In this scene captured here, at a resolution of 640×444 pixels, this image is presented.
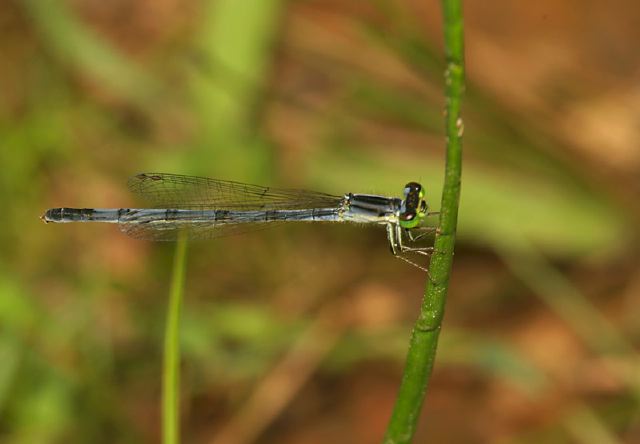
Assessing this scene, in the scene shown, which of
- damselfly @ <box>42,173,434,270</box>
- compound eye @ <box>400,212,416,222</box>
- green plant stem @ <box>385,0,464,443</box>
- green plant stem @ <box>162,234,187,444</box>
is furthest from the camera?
damselfly @ <box>42,173,434,270</box>

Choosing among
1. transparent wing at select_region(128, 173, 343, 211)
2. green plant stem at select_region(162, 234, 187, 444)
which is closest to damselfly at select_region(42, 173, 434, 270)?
transparent wing at select_region(128, 173, 343, 211)

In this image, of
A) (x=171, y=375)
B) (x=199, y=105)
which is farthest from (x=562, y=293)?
(x=171, y=375)

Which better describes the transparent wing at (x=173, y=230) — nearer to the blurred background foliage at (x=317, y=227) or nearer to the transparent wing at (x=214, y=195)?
the transparent wing at (x=214, y=195)

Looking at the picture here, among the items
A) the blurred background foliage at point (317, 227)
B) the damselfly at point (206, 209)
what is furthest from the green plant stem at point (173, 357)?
the damselfly at point (206, 209)

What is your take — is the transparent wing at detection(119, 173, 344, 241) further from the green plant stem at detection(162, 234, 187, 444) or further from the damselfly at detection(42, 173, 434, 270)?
the green plant stem at detection(162, 234, 187, 444)

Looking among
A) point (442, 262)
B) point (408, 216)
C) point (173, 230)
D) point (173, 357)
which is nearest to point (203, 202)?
point (173, 230)

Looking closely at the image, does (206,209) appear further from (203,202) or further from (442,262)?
(442,262)
